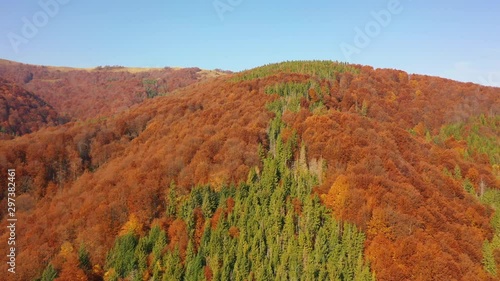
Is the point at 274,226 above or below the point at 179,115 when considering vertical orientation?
below

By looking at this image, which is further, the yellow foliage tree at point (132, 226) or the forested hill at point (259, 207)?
the yellow foliage tree at point (132, 226)

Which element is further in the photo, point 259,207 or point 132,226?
point 132,226

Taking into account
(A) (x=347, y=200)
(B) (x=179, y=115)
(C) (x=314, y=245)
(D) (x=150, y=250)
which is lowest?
(D) (x=150, y=250)

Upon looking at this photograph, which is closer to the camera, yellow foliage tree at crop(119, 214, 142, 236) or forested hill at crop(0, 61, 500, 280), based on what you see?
forested hill at crop(0, 61, 500, 280)

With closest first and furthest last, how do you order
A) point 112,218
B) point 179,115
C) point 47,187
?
point 112,218, point 47,187, point 179,115

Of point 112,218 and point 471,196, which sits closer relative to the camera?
point 112,218

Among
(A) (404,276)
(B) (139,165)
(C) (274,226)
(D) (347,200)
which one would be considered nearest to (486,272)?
(A) (404,276)

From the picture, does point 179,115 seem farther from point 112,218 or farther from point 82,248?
point 82,248

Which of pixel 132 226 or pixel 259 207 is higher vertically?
pixel 259 207
